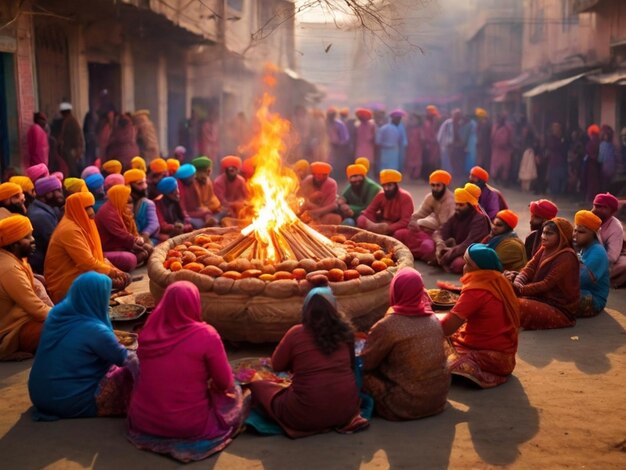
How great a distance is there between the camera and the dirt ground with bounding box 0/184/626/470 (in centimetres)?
467

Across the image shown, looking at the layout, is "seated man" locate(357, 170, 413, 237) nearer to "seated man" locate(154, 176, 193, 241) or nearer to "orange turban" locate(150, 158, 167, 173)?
"seated man" locate(154, 176, 193, 241)

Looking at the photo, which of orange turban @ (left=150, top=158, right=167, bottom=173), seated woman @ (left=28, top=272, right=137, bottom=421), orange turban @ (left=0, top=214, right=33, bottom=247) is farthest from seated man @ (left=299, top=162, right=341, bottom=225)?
seated woman @ (left=28, top=272, right=137, bottom=421)

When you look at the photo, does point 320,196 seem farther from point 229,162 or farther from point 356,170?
point 229,162

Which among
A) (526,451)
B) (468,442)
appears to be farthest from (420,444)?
(526,451)

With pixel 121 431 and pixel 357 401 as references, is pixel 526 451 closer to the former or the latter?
pixel 357 401

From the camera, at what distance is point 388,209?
10.9m

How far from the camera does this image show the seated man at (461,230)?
9422 millimetres

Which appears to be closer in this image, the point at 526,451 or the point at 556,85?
the point at 526,451

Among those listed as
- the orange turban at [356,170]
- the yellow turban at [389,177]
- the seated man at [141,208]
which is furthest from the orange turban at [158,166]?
the yellow turban at [389,177]

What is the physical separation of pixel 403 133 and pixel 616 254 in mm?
12104

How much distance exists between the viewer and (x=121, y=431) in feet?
16.7

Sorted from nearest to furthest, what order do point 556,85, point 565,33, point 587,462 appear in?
point 587,462 → point 556,85 → point 565,33

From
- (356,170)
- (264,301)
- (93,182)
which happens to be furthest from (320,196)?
(264,301)

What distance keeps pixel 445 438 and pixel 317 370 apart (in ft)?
3.18
